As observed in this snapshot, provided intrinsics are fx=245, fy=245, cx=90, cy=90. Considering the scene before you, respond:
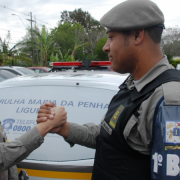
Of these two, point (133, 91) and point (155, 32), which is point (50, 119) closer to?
point (133, 91)

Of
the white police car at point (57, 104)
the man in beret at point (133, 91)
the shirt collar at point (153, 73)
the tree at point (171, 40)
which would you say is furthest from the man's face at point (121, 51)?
the tree at point (171, 40)

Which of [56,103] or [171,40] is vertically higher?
[171,40]

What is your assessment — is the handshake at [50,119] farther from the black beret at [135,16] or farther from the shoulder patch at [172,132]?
the shoulder patch at [172,132]

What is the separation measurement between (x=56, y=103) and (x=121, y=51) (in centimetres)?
101

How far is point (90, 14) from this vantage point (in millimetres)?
53656

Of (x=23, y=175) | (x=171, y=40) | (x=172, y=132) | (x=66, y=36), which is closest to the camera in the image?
(x=172, y=132)

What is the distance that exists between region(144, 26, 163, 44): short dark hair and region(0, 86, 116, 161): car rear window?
86 cm

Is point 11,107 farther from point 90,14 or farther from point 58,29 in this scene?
point 90,14

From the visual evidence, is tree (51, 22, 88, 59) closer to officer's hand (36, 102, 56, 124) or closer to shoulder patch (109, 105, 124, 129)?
officer's hand (36, 102, 56, 124)

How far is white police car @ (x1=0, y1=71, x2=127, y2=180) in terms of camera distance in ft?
5.67

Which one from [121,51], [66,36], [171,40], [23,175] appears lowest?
[23,175]

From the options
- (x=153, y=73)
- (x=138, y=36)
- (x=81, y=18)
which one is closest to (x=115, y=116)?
(x=153, y=73)

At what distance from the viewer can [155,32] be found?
49.1 inches

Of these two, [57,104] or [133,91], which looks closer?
[133,91]
